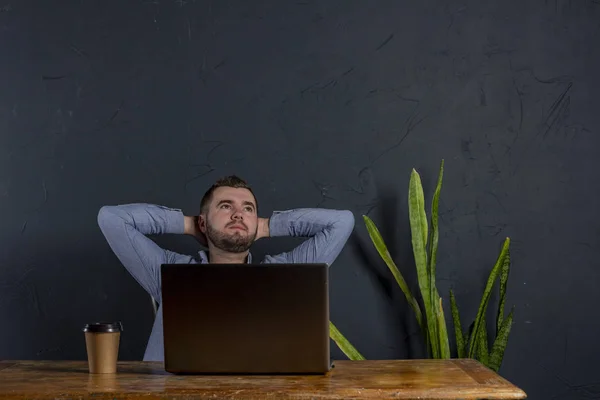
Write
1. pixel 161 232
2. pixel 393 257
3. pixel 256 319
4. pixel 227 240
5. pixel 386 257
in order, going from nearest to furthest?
pixel 256 319
pixel 227 240
pixel 161 232
pixel 386 257
pixel 393 257

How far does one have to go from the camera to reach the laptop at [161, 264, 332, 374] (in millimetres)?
Result: 1772

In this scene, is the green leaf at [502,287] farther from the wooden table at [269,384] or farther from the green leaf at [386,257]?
the wooden table at [269,384]

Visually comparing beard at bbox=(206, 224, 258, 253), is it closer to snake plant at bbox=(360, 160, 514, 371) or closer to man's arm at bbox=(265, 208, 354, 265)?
man's arm at bbox=(265, 208, 354, 265)

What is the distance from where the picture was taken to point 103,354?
1.88 metres

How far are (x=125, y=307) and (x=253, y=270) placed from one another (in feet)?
5.36

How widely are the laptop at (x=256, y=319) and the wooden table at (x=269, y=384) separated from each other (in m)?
0.04

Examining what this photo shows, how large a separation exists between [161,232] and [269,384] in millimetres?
1370

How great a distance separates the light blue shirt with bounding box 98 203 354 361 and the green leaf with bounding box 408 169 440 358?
248 millimetres

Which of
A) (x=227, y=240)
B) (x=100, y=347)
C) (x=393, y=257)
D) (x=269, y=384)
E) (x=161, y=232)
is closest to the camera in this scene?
(x=269, y=384)

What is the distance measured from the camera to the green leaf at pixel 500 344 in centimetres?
297

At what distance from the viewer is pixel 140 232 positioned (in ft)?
9.59

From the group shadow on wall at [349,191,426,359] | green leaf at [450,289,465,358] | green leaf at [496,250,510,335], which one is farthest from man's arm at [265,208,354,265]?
green leaf at [496,250,510,335]

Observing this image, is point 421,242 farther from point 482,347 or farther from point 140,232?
point 140,232

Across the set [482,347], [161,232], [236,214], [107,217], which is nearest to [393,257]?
[482,347]
